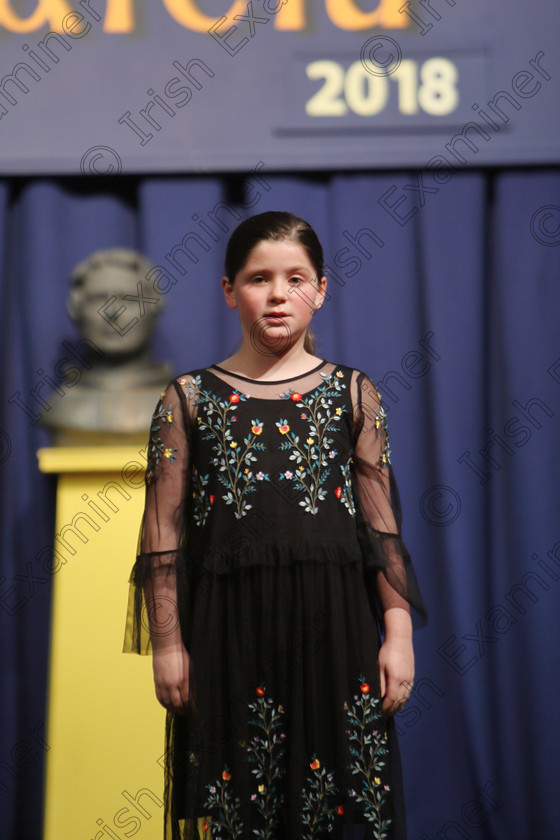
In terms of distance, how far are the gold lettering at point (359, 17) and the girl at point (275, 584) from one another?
40.7 inches

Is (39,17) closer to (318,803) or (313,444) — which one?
(313,444)

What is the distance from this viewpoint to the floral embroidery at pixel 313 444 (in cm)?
120

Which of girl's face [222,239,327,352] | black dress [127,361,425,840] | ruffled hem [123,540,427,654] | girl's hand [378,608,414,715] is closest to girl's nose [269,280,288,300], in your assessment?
girl's face [222,239,327,352]

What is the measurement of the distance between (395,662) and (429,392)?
984mm

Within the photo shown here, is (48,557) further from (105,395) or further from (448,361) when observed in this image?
(448,361)

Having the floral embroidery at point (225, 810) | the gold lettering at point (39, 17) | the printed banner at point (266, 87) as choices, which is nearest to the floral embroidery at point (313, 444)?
the floral embroidery at point (225, 810)

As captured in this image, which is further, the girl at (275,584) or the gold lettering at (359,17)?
the gold lettering at (359,17)

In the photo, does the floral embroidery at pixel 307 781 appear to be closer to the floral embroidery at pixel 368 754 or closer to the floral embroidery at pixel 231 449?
the floral embroidery at pixel 368 754

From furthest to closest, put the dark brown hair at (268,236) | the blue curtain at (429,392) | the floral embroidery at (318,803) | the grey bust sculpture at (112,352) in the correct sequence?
the blue curtain at (429,392) < the grey bust sculpture at (112,352) < the dark brown hair at (268,236) < the floral embroidery at (318,803)

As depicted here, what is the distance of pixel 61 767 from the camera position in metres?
1.69

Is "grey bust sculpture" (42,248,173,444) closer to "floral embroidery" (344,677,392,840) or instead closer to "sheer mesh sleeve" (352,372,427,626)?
"sheer mesh sleeve" (352,372,427,626)

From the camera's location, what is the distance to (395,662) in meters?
1.19

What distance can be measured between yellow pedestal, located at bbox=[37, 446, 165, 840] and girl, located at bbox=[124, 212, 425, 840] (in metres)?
0.46

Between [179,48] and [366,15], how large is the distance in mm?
434
